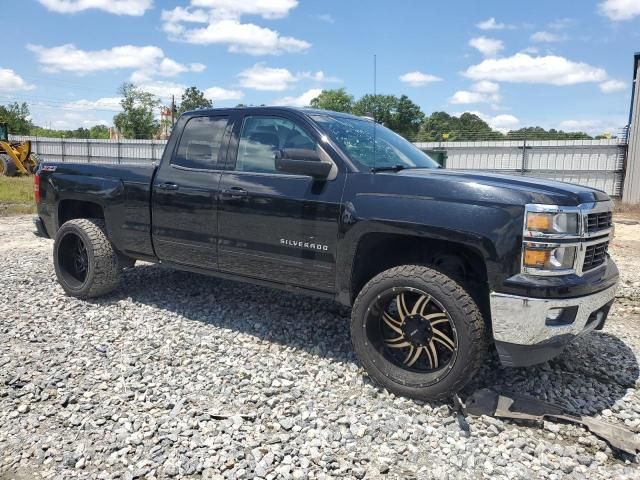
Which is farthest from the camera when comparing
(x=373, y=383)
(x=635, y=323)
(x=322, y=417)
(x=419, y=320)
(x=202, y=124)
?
(x=635, y=323)

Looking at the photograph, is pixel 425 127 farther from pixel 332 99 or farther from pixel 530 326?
pixel 530 326

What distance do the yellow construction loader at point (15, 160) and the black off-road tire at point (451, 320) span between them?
2156 cm

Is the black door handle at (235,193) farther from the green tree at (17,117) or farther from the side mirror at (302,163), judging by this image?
the green tree at (17,117)

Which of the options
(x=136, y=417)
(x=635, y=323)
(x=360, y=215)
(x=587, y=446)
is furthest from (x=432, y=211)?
(x=635, y=323)

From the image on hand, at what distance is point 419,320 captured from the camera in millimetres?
3385

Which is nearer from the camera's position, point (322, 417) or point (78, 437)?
point (78, 437)

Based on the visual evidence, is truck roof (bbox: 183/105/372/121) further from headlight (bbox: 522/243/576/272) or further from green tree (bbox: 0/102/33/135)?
green tree (bbox: 0/102/33/135)

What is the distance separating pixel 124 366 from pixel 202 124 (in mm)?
2189

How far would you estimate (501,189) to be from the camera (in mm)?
3049

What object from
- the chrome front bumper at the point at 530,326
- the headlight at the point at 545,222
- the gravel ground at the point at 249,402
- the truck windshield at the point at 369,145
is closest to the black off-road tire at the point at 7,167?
the gravel ground at the point at 249,402

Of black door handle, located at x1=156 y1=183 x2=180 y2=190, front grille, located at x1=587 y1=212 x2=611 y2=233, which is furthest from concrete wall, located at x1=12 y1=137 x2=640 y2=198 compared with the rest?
black door handle, located at x1=156 y1=183 x2=180 y2=190

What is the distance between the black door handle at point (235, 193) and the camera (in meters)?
4.09

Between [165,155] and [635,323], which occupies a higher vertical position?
[165,155]

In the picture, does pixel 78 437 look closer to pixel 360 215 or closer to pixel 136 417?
pixel 136 417
